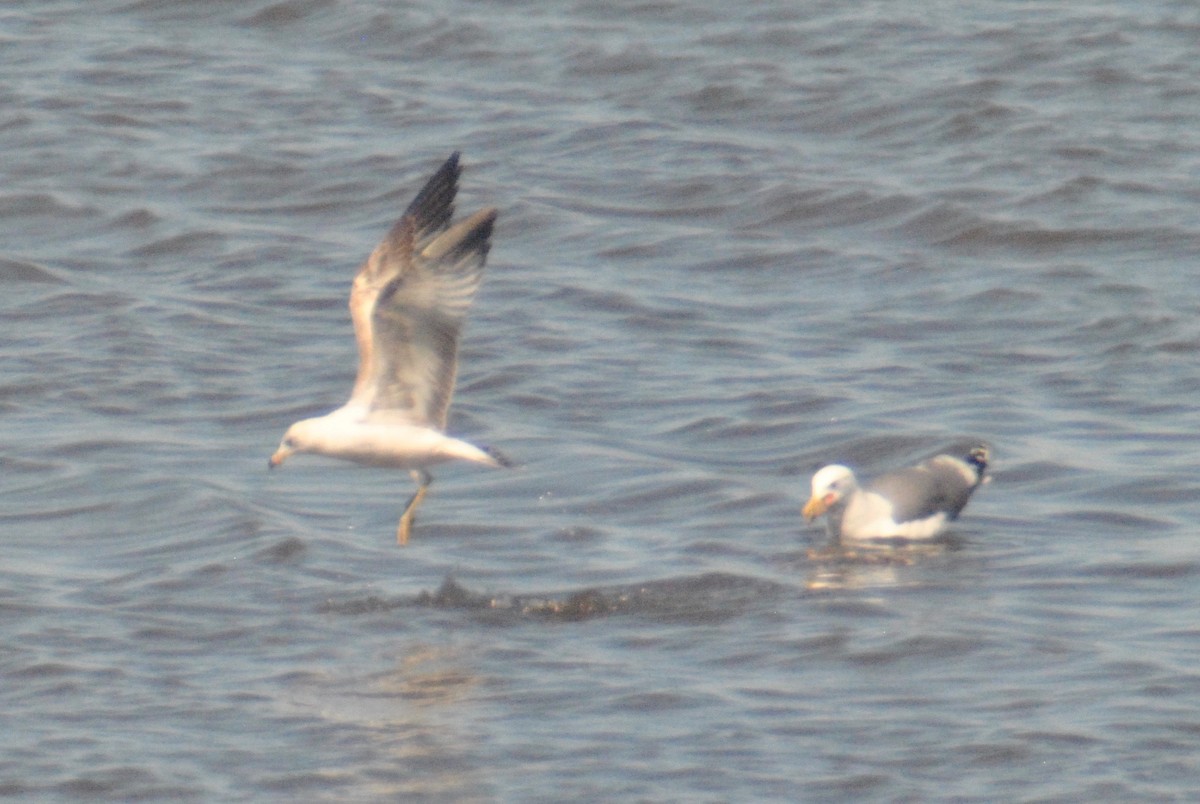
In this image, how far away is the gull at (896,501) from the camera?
10.0 meters

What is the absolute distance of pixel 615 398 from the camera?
1185 centimetres

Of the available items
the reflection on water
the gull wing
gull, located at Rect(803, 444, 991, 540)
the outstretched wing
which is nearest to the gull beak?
gull, located at Rect(803, 444, 991, 540)

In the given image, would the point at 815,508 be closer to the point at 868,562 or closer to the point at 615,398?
the point at 868,562

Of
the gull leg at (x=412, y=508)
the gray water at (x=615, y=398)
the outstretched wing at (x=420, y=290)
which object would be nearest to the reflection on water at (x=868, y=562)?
the gray water at (x=615, y=398)

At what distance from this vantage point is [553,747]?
24.0 ft

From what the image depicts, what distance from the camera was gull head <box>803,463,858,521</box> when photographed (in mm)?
10047

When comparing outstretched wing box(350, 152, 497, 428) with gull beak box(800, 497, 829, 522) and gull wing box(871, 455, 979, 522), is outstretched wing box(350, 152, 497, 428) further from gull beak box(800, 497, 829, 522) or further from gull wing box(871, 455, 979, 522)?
gull wing box(871, 455, 979, 522)

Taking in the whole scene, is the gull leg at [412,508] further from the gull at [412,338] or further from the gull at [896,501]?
the gull at [896,501]

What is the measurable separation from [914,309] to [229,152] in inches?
220

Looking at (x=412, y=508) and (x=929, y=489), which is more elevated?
(x=412, y=508)

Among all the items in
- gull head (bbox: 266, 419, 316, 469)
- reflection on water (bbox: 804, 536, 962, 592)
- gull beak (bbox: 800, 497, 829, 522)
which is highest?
gull head (bbox: 266, 419, 316, 469)

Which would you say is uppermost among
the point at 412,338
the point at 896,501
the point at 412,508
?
the point at 412,338

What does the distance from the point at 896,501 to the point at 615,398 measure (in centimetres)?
208

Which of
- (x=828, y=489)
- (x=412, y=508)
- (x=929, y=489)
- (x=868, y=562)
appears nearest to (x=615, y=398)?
(x=828, y=489)
